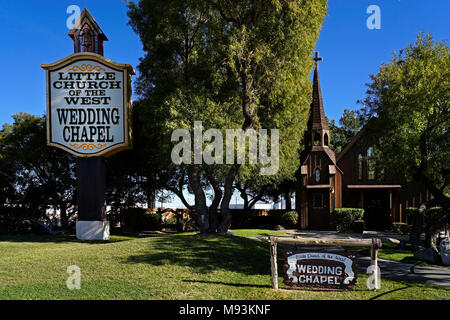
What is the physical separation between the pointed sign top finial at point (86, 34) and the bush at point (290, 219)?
19857mm

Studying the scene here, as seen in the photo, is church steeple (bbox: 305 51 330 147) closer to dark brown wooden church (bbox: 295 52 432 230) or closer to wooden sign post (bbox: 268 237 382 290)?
dark brown wooden church (bbox: 295 52 432 230)

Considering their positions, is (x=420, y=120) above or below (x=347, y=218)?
above

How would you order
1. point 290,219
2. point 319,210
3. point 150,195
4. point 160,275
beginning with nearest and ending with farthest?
1. point 160,275
2. point 150,195
3. point 319,210
4. point 290,219

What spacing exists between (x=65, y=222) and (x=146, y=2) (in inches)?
671

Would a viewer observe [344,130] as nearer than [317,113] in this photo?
No

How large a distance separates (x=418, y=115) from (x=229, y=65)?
9.06m

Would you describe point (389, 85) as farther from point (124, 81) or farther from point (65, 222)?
point (65, 222)

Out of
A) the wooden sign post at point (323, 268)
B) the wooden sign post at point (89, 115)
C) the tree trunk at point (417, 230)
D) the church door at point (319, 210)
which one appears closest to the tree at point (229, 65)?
the wooden sign post at point (89, 115)

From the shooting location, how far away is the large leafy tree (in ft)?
48.2

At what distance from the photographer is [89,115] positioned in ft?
59.7

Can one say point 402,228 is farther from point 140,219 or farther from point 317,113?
point 140,219

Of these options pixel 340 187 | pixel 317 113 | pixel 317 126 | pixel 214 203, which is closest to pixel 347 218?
pixel 340 187

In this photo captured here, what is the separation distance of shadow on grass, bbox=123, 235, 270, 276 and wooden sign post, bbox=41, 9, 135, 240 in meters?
6.21

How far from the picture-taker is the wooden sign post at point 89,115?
59.7 feet
